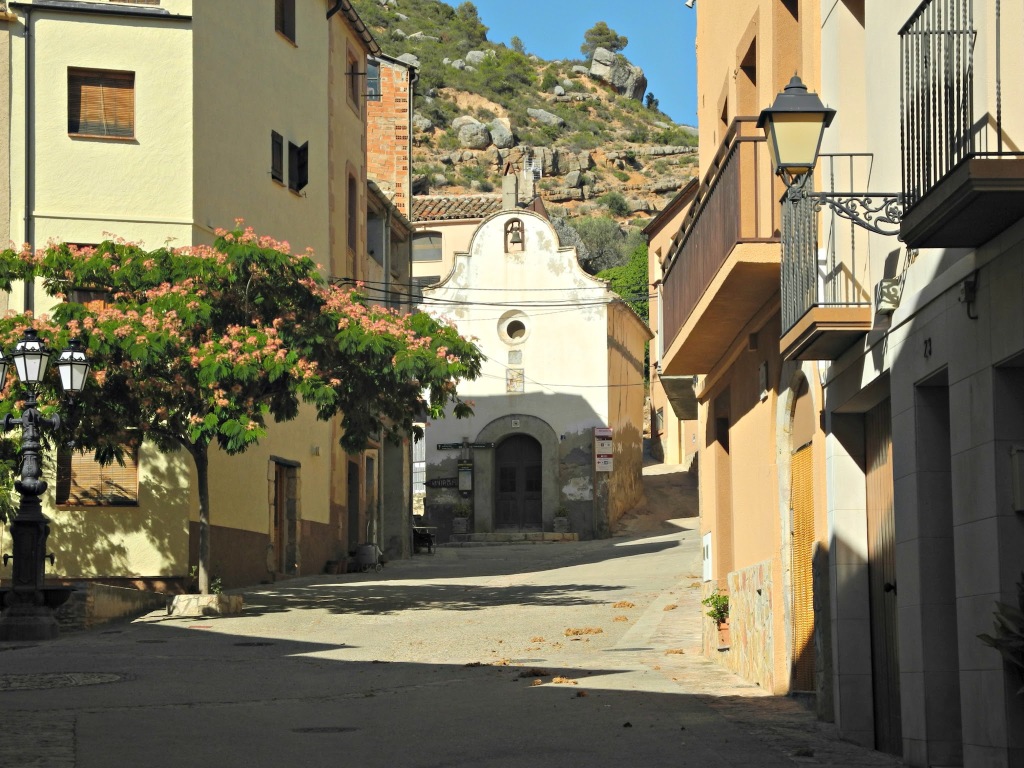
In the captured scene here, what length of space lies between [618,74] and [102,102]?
112 meters

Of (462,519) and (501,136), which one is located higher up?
(501,136)

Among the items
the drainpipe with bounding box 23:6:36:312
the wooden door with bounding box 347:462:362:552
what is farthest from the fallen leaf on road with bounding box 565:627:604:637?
the wooden door with bounding box 347:462:362:552

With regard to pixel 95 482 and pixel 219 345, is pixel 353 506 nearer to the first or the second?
pixel 95 482

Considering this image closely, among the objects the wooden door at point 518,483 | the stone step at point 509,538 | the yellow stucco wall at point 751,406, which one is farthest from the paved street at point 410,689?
the wooden door at point 518,483

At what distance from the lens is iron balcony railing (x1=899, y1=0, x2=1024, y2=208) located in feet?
23.1

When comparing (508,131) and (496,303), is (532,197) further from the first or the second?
(508,131)

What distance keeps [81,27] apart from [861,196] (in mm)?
21053

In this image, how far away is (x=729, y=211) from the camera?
40.3ft

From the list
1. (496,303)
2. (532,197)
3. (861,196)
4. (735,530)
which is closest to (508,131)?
(532,197)

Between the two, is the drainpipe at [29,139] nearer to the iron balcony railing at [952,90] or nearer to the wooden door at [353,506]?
the wooden door at [353,506]

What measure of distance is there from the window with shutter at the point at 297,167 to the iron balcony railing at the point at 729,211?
1796 centimetres

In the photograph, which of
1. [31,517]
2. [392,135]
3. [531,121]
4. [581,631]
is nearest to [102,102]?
[31,517]

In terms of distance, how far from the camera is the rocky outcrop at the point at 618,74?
13525 centimetres

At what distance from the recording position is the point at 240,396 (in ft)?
71.7
